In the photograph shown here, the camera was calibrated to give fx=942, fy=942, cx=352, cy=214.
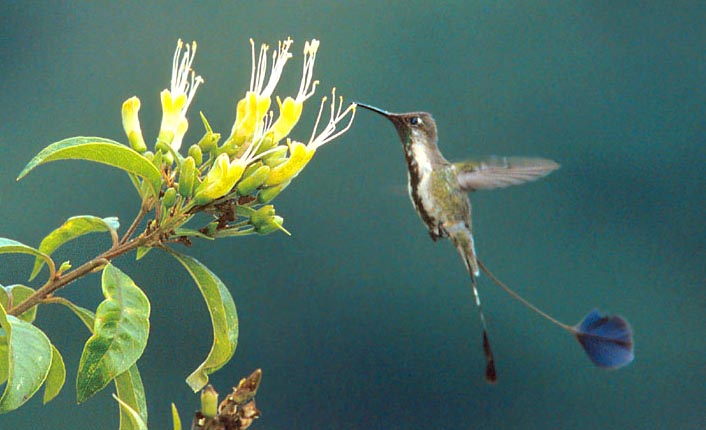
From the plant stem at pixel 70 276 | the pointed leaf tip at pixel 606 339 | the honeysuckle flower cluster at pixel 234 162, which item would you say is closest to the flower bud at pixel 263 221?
the honeysuckle flower cluster at pixel 234 162

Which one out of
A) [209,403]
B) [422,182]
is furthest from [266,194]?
[422,182]

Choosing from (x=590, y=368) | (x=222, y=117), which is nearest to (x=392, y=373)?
(x=590, y=368)

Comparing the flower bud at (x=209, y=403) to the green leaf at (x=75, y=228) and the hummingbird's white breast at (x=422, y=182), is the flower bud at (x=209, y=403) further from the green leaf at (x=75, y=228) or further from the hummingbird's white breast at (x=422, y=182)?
the hummingbird's white breast at (x=422, y=182)

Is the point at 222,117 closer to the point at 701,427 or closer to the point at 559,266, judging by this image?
the point at 559,266

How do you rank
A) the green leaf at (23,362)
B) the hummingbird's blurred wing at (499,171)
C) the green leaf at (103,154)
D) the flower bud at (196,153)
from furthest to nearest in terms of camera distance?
the hummingbird's blurred wing at (499,171)
the flower bud at (196,153)
the green leaf at (103,154)
the green leaf at (23,362)

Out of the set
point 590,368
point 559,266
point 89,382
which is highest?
point 89,382

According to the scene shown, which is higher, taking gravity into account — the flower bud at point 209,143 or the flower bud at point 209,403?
the flower bud at point 209,143

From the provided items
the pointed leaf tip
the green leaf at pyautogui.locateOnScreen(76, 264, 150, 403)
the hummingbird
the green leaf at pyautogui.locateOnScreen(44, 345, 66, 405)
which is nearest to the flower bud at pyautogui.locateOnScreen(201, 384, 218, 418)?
the green leaf at pyautogui.locateOnScreen(76, 264, 150, 403)

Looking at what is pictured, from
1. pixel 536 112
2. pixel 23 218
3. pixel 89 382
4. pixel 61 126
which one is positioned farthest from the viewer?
pixel 536 112
